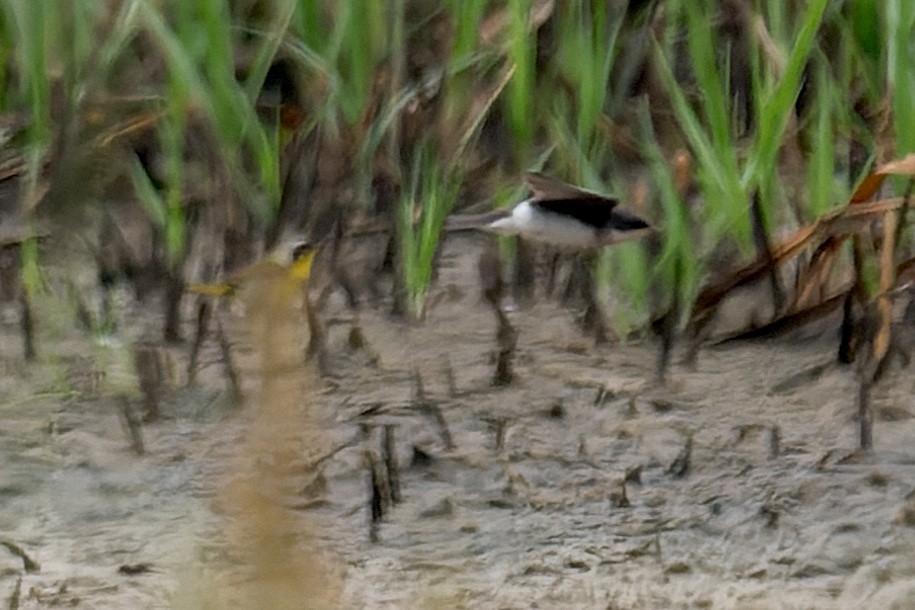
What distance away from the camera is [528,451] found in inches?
49.0

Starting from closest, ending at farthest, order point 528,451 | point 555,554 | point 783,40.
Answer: point 555,554 < point 528,451 < point 783,40

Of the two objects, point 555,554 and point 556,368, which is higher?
point 556,368

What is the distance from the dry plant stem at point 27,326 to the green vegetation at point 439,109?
0.02 meters

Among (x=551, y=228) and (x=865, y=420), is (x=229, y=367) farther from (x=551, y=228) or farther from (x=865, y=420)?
(x=865, y=420)

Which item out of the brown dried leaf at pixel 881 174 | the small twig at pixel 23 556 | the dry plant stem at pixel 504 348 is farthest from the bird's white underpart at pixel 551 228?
the small twig at pixel 23 556

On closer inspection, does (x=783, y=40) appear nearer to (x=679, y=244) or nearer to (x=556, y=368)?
(x=679, y=244)

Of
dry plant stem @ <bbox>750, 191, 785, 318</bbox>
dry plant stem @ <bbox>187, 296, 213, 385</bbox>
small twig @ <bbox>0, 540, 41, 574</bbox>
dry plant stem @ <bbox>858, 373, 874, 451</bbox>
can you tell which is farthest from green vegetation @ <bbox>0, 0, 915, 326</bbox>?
small twig @ <bbox>0, 540, 41, 574</bbox>

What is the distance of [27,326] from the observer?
1.52m

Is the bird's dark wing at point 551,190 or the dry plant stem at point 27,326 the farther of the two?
the dry plant stem at point 27,326

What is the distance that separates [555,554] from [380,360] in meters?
0.42

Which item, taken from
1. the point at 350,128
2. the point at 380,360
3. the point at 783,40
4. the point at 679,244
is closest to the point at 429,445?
the point at 380,360

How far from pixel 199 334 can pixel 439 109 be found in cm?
37

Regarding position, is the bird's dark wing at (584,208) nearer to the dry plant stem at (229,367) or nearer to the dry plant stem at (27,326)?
the dry plant stem at (229,367)

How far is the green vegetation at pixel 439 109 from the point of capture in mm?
1467
